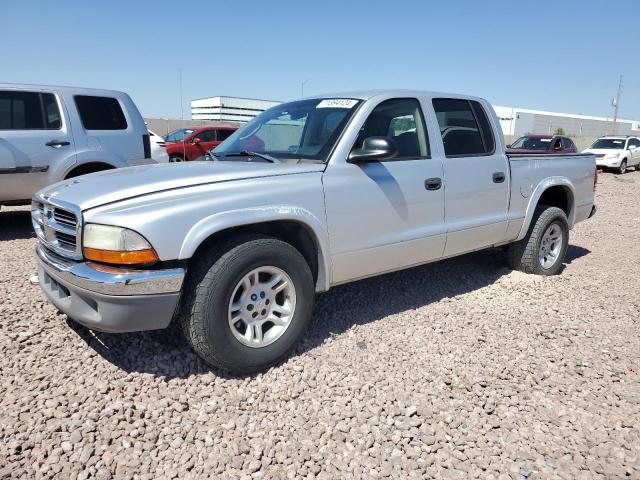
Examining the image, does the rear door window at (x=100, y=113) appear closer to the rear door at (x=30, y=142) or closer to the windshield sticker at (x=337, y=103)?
the rear door at (x=30, y=142)

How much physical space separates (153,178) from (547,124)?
81022 mm

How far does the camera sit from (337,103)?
3750mm

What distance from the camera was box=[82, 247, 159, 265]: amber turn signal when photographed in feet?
8.39

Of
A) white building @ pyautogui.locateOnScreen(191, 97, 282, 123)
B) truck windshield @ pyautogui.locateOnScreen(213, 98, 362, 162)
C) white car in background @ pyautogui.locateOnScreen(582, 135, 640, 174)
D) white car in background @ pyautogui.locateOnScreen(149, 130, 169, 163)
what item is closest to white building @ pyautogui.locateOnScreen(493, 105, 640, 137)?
white building @ pyautogui.locateOnScreen(191, 97, 282, 123)

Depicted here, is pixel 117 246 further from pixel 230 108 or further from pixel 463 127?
pixel 230 108

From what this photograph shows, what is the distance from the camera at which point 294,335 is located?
10.5ft

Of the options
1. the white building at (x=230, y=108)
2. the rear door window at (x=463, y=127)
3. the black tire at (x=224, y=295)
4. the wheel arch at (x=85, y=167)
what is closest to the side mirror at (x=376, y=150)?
the black tire at (x=224, y=295)

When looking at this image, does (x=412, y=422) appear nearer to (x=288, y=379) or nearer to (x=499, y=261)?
(x=288, y=379)

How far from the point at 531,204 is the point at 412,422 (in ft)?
10.1

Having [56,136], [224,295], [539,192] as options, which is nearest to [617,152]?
[539,192]

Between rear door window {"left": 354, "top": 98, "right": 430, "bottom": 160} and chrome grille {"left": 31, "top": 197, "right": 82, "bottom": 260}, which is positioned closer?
chrome grille {"left": 31, "top": 197, "right": 82, "bottom": 260}

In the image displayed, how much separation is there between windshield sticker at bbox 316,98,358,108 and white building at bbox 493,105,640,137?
64.6 m

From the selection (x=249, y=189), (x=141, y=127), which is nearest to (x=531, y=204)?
(x=249, y=189)

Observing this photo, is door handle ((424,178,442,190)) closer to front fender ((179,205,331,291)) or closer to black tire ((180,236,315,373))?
front fender ((179,205,331,291))
